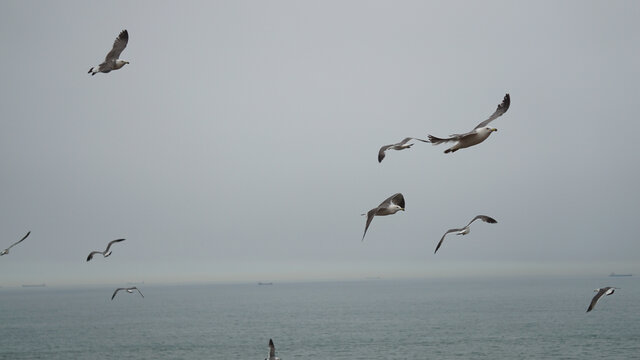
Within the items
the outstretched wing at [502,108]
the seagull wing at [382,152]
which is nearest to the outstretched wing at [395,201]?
the seagull wing at [382,152]

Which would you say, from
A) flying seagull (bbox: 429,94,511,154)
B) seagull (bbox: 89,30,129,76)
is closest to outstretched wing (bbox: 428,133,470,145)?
flying seagull (bbox: 429,94,511,154)

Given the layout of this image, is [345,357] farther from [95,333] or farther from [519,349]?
[95,333]

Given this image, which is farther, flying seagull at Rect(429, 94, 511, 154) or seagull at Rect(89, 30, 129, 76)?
A: seagull at Rect(89, 30, 129, 76)

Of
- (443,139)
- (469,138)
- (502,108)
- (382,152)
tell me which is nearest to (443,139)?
(443,139)

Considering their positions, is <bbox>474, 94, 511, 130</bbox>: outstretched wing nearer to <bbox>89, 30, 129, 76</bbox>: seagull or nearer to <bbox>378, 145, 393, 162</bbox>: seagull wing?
<bbox>378, 145, 393, 162</bbox>: seagull wing

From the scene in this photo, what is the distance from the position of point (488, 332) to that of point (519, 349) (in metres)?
31.9

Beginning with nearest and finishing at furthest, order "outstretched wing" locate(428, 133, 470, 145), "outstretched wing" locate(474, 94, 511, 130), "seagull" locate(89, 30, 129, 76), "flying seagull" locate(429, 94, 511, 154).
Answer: "outstretched wing" locate(428, 133, 470, 145)
"flying seagull" locate(429, 94, 511, 154)
"outstretched wing" locate(474, 94, 511, 130)
"seagull" locate(89, 30, 129, 76)

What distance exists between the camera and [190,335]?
179m

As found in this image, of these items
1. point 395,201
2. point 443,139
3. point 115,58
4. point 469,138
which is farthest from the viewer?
point 115,58

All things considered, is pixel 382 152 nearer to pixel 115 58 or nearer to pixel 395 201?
pixel 395 201

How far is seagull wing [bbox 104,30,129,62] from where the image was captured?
27.2 m

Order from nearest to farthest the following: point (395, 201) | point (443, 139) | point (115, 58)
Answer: point (443, 139), point (395, 201), point (115, 58)

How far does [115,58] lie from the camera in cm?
2750

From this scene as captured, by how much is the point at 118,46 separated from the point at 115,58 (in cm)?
59
